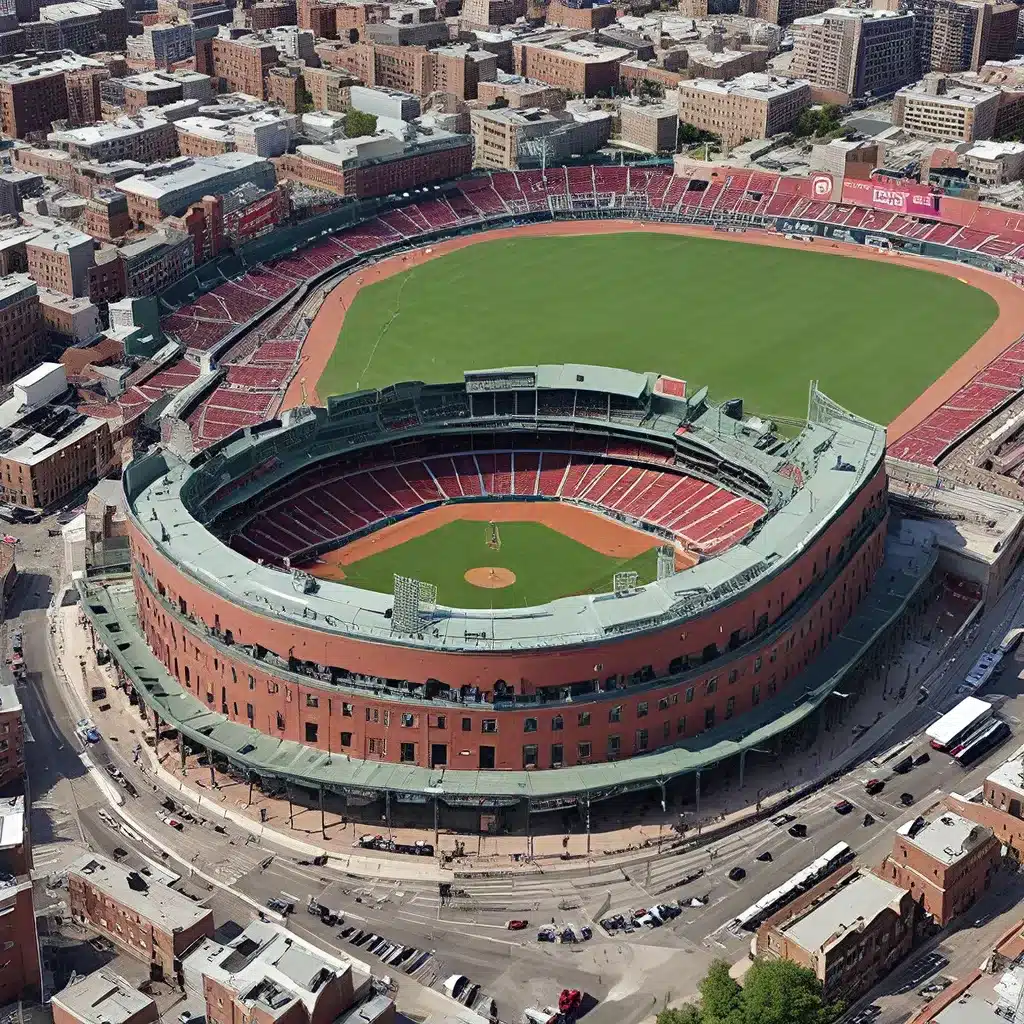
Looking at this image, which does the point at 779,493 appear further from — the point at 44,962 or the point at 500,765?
the point at 44,962

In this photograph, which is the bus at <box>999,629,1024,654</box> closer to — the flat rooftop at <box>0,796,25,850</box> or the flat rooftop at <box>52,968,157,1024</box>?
the flat rooftop at <box>52,968,157,1024</box>

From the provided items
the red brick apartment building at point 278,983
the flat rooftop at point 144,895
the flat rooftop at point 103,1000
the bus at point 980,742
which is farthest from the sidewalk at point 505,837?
the flat rooftop at point 103,1000

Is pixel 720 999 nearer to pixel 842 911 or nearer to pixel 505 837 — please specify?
pixel 842 911

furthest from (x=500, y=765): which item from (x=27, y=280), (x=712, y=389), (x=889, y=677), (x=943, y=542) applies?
(x=27, y=280)

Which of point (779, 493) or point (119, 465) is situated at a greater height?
point (779, 493)

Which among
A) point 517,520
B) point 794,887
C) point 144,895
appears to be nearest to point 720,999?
point 794,887

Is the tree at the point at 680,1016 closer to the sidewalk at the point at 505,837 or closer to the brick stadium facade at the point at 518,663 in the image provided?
the sidewalk at the point at 505,837
